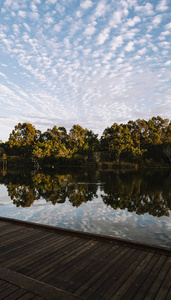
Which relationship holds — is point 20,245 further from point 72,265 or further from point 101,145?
point 101,145

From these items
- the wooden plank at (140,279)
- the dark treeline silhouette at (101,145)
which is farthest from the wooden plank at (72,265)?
the dark treeline silhouette at (101,145)

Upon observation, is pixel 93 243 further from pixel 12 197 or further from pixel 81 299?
pixel 12 197

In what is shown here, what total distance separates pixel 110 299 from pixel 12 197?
1353 cm

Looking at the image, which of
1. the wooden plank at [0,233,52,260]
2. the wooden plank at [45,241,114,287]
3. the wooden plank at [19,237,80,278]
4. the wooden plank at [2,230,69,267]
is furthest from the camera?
the wooden plank at [0,233,52,260]

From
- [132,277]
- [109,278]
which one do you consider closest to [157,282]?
[132,277]

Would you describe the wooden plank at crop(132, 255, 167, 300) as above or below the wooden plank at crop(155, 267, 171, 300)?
below

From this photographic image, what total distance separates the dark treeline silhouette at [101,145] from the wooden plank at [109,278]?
4765 cm

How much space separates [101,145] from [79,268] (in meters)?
55.8

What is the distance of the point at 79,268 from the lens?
4.48 metres

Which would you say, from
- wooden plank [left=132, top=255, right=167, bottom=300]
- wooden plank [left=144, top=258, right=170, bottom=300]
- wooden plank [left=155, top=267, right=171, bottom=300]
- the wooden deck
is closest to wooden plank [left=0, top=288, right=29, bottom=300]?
the wooden deck

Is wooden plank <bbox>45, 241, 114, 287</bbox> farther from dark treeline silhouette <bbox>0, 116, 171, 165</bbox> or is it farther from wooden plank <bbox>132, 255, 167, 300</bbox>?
dark treeline silhouette <bbox>0, 116, 171, 165</bbox>

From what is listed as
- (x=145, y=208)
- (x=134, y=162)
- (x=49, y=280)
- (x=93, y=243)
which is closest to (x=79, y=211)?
(x=145, y=208)

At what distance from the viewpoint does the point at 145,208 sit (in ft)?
39.0

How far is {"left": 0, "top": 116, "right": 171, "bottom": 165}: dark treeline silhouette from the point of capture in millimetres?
53125
